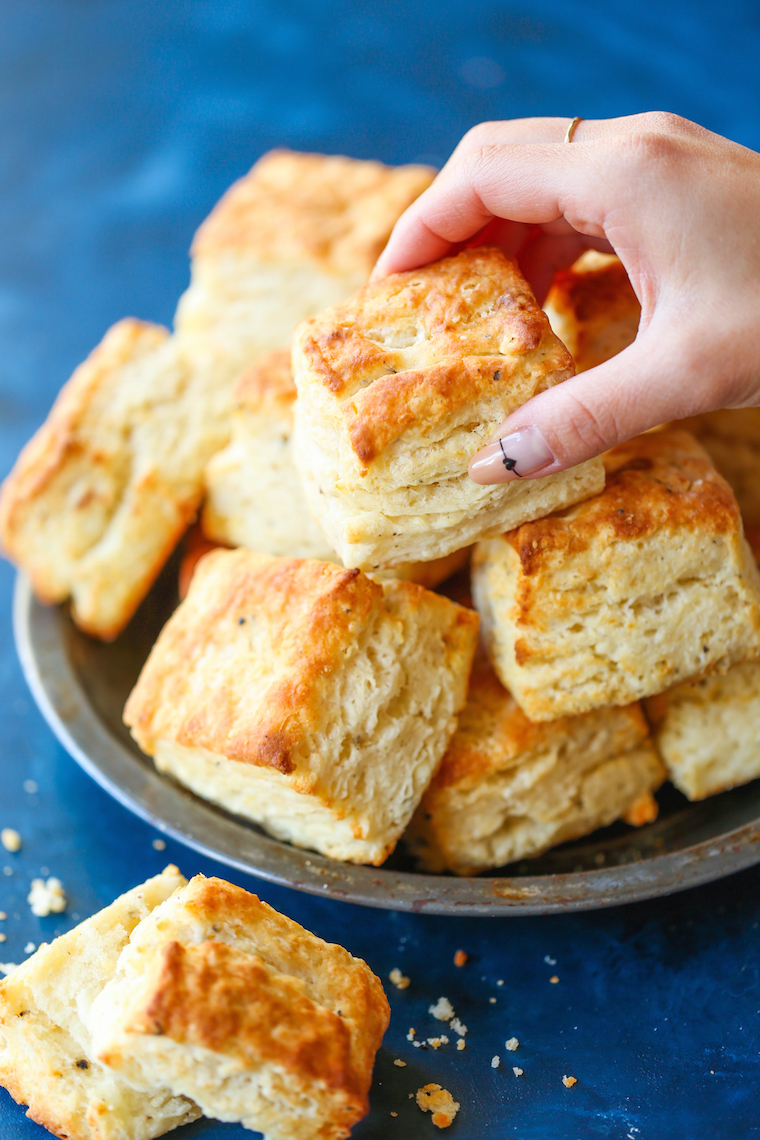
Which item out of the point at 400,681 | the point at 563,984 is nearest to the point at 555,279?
the point at 400,681

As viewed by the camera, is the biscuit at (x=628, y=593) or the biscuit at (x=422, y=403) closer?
the biscuit at (x=422, y=403)

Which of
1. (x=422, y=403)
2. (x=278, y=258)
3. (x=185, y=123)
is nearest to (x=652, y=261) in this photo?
(x=422, y=403)

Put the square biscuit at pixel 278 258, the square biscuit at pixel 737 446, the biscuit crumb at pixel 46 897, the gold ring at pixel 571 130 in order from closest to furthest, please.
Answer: the gold ring at pixel 571 130 < the biscuit crumb at pixel 46 897 < the square biscuit at pixel 737 446 < the square biscuit at pixel 278 258

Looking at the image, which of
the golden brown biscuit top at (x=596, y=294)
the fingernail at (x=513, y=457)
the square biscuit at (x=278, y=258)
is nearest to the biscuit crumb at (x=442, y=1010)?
the fingernail at (x=513, y=457)

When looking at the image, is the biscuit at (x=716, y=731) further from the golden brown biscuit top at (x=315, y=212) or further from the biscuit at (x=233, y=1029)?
the golden brown biscuit top at (x=315, y=212)

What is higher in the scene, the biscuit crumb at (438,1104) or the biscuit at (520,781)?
the biscuit at (520,781)

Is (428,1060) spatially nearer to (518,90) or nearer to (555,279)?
(555,279)

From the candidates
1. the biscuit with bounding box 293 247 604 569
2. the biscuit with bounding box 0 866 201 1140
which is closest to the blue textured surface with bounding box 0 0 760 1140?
the biscuit with bounding box 0 866 201 1140

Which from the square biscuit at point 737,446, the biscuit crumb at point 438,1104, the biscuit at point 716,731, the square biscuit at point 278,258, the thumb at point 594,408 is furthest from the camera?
the square biscuit at point 278,258
